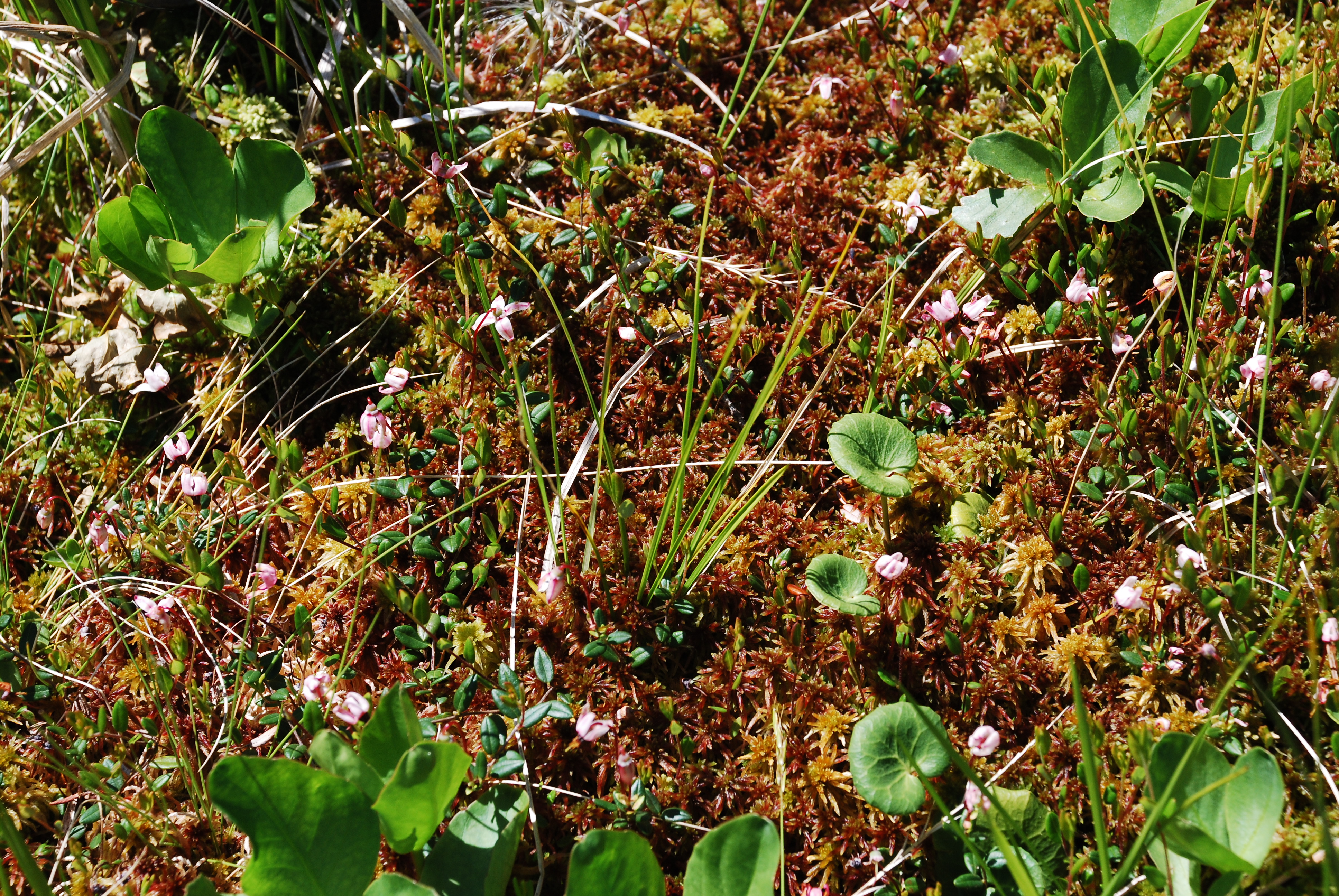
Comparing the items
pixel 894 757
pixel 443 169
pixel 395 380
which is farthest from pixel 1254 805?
pixel 443 169

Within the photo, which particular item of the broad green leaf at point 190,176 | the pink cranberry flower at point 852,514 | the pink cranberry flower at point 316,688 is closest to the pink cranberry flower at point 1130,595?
the pink cranberry flower at point 852,514

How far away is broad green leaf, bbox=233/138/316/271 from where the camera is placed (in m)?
2.76

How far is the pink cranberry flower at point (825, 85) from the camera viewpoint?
325cm

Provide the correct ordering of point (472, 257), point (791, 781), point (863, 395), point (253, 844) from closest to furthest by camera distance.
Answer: point (253, 844) → point (791, 781) → point (863, 395) → point (472, 257)

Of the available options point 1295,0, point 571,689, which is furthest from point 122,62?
point 1295,0

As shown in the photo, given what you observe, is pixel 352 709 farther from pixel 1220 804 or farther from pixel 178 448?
pixel 1220 804

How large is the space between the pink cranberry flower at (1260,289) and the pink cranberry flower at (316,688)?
278cm

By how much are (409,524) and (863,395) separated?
1403 mm

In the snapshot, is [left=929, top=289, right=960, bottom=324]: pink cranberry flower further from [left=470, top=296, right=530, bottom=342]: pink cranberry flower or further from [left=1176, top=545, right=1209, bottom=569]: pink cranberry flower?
[left=470, top=296, right=530, bottom=342]: pink cranberry flower

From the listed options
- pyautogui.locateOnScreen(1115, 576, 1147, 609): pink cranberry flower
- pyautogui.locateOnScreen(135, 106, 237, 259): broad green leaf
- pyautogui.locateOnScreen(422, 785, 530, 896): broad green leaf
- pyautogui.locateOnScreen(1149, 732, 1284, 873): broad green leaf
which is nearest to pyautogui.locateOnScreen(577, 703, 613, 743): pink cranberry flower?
pyautogui.locateOnScreen(422, 785, 530, 896): broad green leaf

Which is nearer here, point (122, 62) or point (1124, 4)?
point (1124, 4)

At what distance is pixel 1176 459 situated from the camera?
8.45 ft

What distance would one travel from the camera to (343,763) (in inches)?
81.8

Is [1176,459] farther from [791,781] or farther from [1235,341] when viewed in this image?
[791,781]
